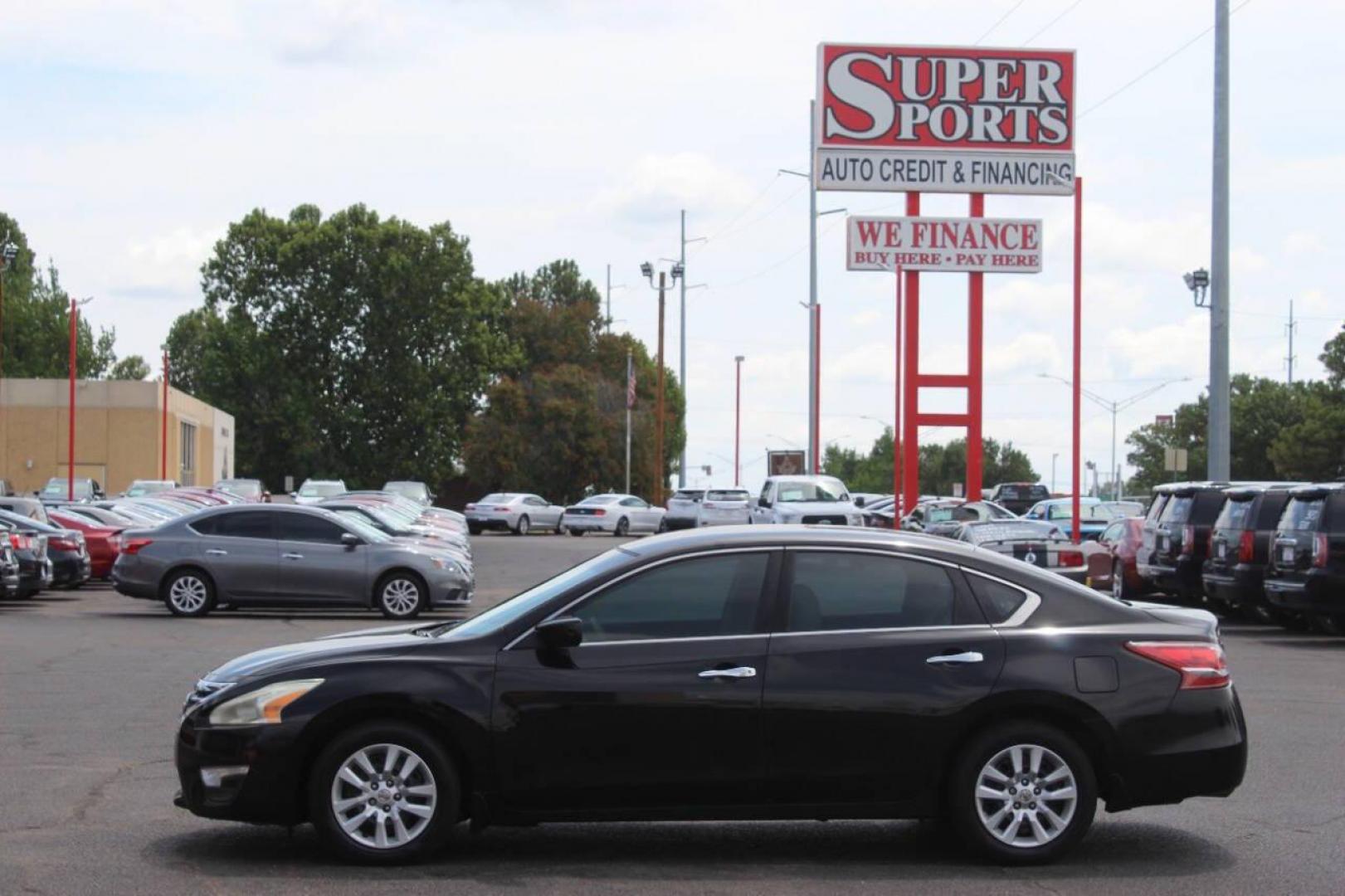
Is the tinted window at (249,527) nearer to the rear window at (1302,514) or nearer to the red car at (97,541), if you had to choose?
the red car at (97,541)

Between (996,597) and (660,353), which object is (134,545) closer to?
(996,597)

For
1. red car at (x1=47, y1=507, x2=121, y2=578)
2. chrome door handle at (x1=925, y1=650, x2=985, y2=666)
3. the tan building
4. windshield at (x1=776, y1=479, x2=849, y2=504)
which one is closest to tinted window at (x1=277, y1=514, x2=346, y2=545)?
red car at (x1=47, y1=507, x2=121, y2=578)

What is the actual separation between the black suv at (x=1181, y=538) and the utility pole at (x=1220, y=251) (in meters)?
7.61

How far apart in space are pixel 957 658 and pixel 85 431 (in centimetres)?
7103

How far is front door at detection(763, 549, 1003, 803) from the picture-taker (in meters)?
7.98

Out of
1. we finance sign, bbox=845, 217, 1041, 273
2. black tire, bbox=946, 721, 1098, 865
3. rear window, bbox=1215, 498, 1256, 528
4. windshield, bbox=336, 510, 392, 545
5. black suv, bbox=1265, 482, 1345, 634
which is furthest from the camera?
we finance sign, bbox=845, 217, 1041, 273

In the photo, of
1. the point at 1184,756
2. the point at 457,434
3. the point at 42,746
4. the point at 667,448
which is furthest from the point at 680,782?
the point at 667,448

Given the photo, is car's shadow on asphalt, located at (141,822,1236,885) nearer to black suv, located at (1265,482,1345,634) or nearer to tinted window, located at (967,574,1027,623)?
tinted window, located at (967,574,1027,623)

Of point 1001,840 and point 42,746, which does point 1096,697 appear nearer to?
point 1001,840

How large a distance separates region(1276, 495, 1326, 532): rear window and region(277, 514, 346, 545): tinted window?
1188 cm

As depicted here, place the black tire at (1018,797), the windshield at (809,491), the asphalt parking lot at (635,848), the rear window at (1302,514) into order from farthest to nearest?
the windshield at (809,491), the rear window at (1302,514), the black tire at (1018,797), the asphalt parking lot at (635,848)

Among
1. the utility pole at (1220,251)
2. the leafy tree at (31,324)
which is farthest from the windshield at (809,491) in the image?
the leafy tree at (31,324)

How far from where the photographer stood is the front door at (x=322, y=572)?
76.0 ft

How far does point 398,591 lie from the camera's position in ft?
76.4
